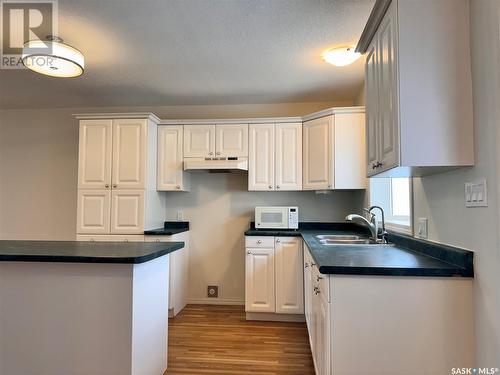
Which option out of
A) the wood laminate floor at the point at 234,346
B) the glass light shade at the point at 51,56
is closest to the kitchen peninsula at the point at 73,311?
the wood laminate floor at the point at 234,346

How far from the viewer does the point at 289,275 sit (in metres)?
3.07

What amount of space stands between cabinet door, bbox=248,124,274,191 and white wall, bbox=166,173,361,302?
1.13 ft

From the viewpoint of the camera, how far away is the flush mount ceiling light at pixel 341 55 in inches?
95.3

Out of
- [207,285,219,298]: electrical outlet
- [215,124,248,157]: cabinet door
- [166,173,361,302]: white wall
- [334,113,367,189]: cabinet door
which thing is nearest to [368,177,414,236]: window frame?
[334,113,367,189]: cabinet door

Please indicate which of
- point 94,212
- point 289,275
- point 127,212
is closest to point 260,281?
point 289,275

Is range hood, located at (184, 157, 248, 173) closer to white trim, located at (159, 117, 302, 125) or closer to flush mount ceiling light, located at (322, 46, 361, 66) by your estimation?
white trim, located at (159, 117, 302, 125)

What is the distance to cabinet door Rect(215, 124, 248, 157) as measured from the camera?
11.3 feet

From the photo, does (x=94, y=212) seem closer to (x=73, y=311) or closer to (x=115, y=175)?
(x=115, y=175)

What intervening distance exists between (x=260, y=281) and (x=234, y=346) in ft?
2.37

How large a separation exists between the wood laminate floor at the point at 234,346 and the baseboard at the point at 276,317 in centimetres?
7

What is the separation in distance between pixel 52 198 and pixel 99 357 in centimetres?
302

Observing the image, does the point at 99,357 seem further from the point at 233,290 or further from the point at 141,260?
the point at 233,290

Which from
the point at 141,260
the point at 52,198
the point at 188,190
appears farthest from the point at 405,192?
the point at 52,198

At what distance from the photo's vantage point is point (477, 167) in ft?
4.28
